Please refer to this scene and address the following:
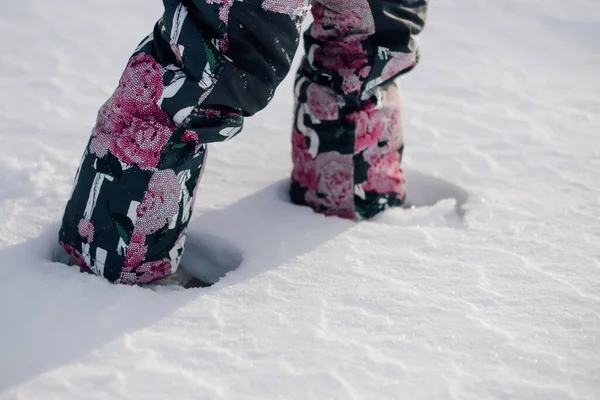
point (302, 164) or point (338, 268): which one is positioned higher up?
point (302, 164)

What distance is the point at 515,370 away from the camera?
43.9 inches

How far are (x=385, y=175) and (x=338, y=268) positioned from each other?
0.27 m

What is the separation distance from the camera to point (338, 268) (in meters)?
1.33

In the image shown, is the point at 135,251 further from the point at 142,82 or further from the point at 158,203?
the point at 142,82

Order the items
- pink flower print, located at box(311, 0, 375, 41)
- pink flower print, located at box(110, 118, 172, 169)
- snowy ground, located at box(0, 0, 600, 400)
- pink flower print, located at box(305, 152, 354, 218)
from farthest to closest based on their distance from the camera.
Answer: pink flower print, located at box(305, 152, 354, 218), pink flower print, located at box(311, 0, 375, 41), pink flower print, located at box(110, 118, 172, 169), snowy ground, located at box(0, 0, 600, 400)

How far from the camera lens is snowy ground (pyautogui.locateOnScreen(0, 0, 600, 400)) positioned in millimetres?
1087

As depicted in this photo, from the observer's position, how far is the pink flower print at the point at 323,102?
4.79ft

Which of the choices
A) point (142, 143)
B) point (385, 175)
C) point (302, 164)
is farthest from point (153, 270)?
point (385, 175)

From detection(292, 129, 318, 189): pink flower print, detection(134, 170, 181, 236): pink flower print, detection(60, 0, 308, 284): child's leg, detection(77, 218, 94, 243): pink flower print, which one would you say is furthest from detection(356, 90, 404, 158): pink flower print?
detection(77, 218, 94, 243): pink flower print

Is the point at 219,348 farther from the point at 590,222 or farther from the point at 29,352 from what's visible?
the point at 590,222

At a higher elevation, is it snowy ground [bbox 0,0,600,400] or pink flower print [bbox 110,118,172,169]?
pink flower print [bbox 110,118,172,169]

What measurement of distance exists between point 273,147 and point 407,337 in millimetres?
742

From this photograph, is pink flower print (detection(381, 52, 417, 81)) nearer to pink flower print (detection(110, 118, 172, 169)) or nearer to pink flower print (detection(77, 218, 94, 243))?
pink flower print (detection(110, 118, 172, 169))

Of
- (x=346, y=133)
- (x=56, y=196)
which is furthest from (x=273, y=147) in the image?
(x=56, y=196)
